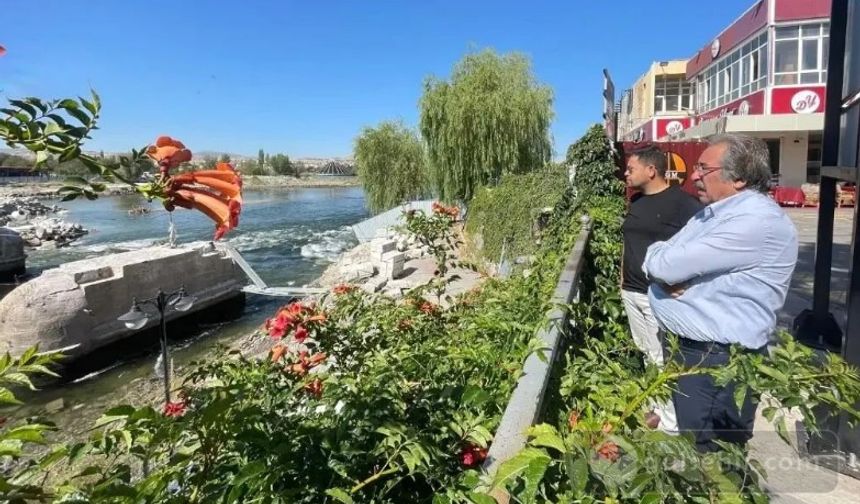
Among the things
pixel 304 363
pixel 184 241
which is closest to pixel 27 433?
pixel 304 363

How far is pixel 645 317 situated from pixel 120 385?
11340 mm

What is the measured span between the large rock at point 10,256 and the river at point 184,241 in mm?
2181

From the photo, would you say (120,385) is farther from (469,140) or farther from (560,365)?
(469,140)

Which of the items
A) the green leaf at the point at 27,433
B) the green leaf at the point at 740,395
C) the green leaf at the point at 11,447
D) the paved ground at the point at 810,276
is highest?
the green leaf at the point at 27,433

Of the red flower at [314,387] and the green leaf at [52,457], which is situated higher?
the green leaf at [52,457]

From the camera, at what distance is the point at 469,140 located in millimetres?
18953

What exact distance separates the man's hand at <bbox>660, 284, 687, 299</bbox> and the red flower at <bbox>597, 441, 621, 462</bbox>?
1194 mm

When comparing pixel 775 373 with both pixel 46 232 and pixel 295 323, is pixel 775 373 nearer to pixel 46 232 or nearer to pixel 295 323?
pixel 295 323

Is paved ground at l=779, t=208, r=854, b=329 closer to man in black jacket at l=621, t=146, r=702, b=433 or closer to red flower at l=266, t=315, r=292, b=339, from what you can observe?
man in black jacket at l=621, t=146, r=702, b=433

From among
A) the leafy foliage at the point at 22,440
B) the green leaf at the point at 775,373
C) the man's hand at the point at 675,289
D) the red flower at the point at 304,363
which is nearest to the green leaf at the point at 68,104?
the leafy foliage at the point at 22,440

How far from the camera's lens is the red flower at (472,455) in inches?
48.4

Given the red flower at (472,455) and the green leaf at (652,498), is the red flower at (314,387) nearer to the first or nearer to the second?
the red flower at (472,455)

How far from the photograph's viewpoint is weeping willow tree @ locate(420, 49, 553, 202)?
61.4ft

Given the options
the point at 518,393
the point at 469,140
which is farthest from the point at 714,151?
the point at 469,140
